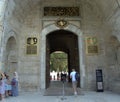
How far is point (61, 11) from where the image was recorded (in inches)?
A: 471

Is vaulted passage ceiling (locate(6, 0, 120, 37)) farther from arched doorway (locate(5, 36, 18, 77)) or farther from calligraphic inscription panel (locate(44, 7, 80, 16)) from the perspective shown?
arched doorway (locate(5, 36, 18, 77))

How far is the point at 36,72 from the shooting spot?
37.2ft

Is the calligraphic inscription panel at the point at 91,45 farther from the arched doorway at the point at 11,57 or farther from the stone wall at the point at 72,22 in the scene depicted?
the arched doorway at the point at 11,57

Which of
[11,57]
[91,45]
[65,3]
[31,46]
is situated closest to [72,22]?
[65,3]

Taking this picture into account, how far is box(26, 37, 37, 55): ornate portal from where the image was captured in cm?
1155

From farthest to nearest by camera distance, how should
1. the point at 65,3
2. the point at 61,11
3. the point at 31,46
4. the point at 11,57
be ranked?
the point at 65,3 < the point at 61,11 < the point at 31,46 < the point at 11,57

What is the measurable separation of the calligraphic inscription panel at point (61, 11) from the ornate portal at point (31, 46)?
180 centimetres

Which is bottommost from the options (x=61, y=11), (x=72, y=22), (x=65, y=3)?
(x=72, y=22)

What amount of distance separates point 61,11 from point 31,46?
2.84 metres

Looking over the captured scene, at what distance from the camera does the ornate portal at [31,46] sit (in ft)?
37.9

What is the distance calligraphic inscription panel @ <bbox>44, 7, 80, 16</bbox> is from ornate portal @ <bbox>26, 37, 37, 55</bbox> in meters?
1.80

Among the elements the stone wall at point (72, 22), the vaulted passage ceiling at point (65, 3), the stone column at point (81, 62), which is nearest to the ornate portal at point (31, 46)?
the stone wall at point (72, 22)

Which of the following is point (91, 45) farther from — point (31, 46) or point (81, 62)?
point (31, 46)

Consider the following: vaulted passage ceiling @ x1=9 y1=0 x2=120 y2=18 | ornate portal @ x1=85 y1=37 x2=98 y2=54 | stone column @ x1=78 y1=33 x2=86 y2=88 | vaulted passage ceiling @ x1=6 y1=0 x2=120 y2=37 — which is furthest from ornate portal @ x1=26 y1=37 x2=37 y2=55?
ornate portal @ x1=85 y1=37 x2=98 y2=54
